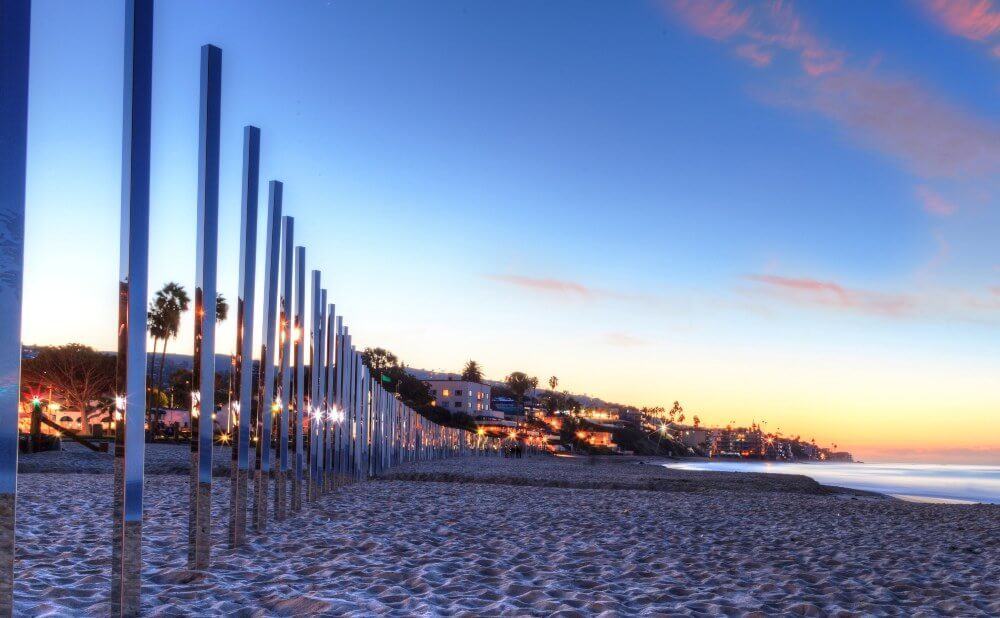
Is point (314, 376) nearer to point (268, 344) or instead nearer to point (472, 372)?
point (268, 344)

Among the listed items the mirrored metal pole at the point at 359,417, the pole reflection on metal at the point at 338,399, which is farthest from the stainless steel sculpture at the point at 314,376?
→ the mirrored metal pole at the point at 359,417

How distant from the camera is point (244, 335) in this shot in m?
8.23

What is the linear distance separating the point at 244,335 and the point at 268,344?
179 centimetres

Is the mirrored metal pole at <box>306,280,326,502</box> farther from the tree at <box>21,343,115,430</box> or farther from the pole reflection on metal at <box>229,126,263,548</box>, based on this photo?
the tree at <box>21,343,115,430</box>

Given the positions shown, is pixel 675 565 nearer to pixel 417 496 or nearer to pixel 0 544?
pixel 0 544

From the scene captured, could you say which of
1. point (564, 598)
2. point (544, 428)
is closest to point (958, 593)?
point (564, 598)

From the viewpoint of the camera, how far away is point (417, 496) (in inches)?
638

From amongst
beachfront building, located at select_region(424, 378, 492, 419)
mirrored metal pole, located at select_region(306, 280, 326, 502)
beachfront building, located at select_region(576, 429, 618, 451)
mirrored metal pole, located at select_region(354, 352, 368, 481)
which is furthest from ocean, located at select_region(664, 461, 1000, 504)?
beachfront building, located at select_region(576, 429, 618, 451)

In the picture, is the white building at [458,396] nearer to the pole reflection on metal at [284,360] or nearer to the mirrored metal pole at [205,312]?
the pole reflection on metal at [284,360]

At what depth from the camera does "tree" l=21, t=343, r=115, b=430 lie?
195 feet

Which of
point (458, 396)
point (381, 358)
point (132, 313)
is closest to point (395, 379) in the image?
point (381, 358)

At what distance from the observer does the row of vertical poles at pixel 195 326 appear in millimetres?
3844

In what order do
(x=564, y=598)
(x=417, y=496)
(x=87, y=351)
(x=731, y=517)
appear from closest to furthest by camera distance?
(x=564, y=598) < (x=731, y=517) < (x=417, y=496) < (x=87, y=351)

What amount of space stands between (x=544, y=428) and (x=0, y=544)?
17103 cm
